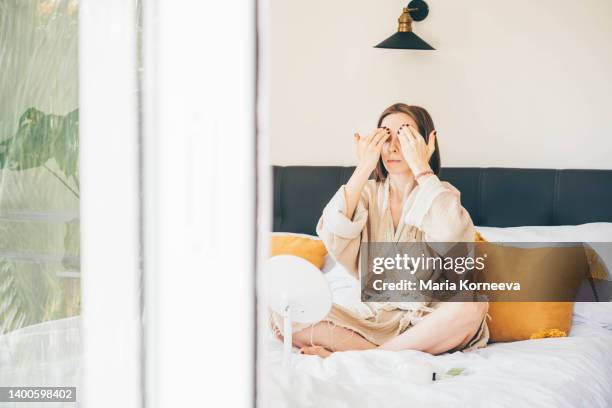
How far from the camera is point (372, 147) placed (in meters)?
2.76

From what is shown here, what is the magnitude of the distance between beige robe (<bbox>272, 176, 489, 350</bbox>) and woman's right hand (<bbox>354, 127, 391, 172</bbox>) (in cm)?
9

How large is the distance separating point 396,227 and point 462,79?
800 millimetres

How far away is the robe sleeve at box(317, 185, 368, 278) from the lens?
2635 millimetres

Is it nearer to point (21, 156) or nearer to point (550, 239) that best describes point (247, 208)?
point (21, 156)

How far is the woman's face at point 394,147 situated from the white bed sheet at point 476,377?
2.48 ft

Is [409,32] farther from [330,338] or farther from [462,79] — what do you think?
[330,338]

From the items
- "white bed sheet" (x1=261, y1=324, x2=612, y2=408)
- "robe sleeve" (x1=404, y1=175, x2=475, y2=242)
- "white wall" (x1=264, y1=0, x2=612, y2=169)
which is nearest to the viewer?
"white bed sheet" (x1=261, y1=324, x2=612, y2=408)

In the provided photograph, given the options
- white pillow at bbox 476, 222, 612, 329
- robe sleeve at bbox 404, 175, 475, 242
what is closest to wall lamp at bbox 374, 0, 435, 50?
robe sleeve at bbox 404, 175, 475, 242

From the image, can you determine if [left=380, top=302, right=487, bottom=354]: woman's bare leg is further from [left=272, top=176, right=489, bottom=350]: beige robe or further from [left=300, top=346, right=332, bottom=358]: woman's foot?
[left=300, top=346, right=332, bottom=358]: woman's foot

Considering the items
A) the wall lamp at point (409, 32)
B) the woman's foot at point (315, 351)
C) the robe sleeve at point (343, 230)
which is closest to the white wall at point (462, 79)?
the wall lamp at point (409, 32)

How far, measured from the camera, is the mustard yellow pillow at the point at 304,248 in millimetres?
2717

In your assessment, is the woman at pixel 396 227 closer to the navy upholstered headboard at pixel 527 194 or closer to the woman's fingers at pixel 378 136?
the woman's fingers at pixel 378 136

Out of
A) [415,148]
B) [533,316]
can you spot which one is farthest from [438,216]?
[533,316]

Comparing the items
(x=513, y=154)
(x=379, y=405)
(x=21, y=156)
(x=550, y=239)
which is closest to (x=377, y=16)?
(x=513, y=154)
